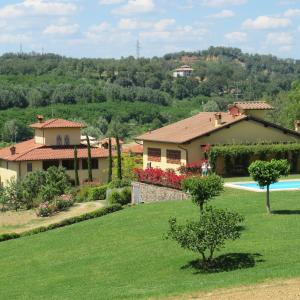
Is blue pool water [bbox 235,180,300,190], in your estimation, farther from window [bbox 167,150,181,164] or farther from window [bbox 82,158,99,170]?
window [bbox 82,158,99,170]

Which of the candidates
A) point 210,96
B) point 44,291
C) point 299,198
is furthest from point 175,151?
point 210,96

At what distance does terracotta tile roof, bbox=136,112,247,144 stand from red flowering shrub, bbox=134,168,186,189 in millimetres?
3945

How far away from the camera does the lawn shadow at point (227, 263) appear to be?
2012 centimetres

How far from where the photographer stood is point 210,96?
7131 inches

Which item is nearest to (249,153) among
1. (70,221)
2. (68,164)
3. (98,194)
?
(98,194)

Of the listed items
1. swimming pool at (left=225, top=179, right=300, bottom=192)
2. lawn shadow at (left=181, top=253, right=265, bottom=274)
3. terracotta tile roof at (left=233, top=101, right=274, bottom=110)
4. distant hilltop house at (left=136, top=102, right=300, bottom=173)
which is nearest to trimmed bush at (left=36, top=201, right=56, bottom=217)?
distant hilltop house at (left=136, top=102, right=300, bottom=173)

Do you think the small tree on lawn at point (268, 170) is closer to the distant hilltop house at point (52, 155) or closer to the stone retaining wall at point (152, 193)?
the stone retaining wall at point (152, 193)

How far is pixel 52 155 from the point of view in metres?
55.8

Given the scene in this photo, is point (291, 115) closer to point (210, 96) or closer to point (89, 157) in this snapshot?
point (89, 157)

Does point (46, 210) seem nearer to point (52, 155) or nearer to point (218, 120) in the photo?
point (218, 120)

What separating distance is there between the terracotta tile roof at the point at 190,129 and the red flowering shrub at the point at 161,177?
3.95 m

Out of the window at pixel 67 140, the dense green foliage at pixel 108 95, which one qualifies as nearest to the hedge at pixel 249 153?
the window at pixel 67 140

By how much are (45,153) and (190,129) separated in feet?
50.4

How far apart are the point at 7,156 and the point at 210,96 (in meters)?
128
